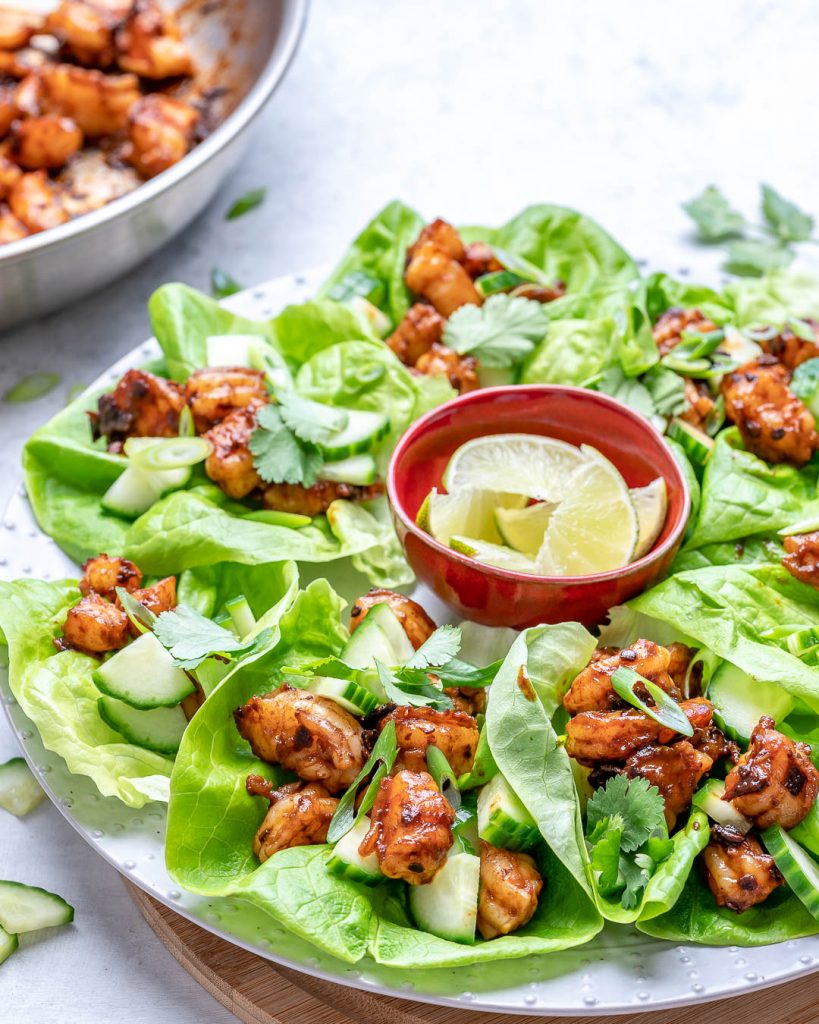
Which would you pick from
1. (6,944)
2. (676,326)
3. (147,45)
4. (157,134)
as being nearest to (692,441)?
(676,326)

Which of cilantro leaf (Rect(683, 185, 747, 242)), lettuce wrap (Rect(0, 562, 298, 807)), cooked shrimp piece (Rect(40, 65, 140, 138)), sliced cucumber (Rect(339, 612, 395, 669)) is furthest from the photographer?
cilantro leaf (Rect(683, 185, 747, 242))

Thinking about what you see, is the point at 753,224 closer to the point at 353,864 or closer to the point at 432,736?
the point at 432,736

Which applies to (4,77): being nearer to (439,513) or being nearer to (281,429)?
(281,429)

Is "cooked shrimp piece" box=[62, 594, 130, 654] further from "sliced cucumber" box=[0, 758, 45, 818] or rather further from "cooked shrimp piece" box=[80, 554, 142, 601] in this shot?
"sliced cucumber" box=[0, 758, 45, 818]

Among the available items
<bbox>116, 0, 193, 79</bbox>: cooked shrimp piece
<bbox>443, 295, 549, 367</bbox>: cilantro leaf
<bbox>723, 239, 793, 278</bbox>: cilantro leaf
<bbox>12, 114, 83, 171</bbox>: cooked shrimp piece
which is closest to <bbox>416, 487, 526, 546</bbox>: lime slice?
<bbox>443, 295, 549, 367</bbox>: cilantro leaf

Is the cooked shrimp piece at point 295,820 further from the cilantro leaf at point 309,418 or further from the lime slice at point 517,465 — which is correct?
the cilantro leaf at point 309,418

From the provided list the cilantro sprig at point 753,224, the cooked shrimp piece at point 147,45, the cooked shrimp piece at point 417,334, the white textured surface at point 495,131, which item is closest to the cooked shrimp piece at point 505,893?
the cooked shrimp piece at point 417,334
